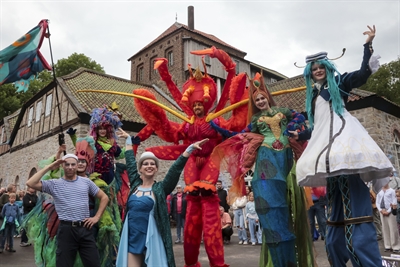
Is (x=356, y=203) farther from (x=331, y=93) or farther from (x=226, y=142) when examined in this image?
(x=226, y=142)

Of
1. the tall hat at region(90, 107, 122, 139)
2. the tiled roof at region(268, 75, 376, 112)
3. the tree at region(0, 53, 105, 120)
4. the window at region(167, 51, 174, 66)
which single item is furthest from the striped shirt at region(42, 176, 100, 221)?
the tree at region(0, 53, 105, 120)

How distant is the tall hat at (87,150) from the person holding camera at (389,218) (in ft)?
18.2

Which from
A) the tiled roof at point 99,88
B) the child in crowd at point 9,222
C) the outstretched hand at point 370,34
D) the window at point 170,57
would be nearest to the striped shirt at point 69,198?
the outstretched hand at point 370,34

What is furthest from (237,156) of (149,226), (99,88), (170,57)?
(170,57)

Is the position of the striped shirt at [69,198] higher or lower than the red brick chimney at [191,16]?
lower

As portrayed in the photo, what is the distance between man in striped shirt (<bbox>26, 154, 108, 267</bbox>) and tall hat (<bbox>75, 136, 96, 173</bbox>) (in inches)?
14.8

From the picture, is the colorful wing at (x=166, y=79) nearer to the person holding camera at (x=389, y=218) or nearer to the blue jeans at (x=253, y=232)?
the person holding camera at (x=389, y=218)

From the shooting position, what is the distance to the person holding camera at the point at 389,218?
6910 mm

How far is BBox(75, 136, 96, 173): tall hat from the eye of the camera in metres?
3.78

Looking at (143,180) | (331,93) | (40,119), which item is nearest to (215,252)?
(143,180)

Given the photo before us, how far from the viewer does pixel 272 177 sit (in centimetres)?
299

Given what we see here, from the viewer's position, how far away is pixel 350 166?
2322mm

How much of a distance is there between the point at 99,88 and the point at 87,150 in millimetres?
14711

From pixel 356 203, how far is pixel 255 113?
132cm
